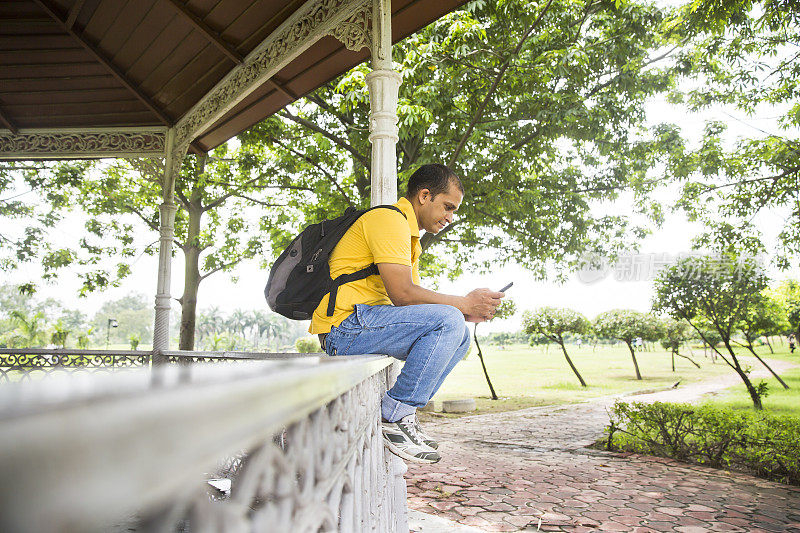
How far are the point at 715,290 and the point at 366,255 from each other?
12.8 meters

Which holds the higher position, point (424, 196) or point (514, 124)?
point (514, 124)

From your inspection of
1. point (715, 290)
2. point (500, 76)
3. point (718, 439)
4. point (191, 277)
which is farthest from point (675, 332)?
point (191, 277)

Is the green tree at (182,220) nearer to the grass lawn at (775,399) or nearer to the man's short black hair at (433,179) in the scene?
the man's short black hair at (433,179)

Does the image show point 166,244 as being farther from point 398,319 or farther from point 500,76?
point 398,319

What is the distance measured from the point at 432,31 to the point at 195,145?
4420 mm

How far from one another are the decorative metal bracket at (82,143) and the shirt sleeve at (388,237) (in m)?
5.86

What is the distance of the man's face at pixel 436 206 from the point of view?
111 inches

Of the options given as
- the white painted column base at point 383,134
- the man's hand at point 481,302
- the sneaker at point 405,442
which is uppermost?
the white painted column base at point 383,134

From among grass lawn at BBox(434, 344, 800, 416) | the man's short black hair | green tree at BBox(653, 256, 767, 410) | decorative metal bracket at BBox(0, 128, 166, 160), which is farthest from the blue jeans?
green tree at BBox(653, 256, 767, 410)

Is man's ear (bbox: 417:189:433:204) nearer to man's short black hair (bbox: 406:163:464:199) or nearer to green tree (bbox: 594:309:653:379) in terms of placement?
man's short black hair (bbox: 406:163:464:199)

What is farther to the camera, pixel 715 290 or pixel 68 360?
pixel 715 290

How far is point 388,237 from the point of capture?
7.91 ft

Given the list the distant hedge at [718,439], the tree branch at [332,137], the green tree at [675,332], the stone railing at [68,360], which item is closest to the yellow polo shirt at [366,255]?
the stone railing at [68,360]

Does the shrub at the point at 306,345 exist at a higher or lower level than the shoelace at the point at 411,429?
higher
